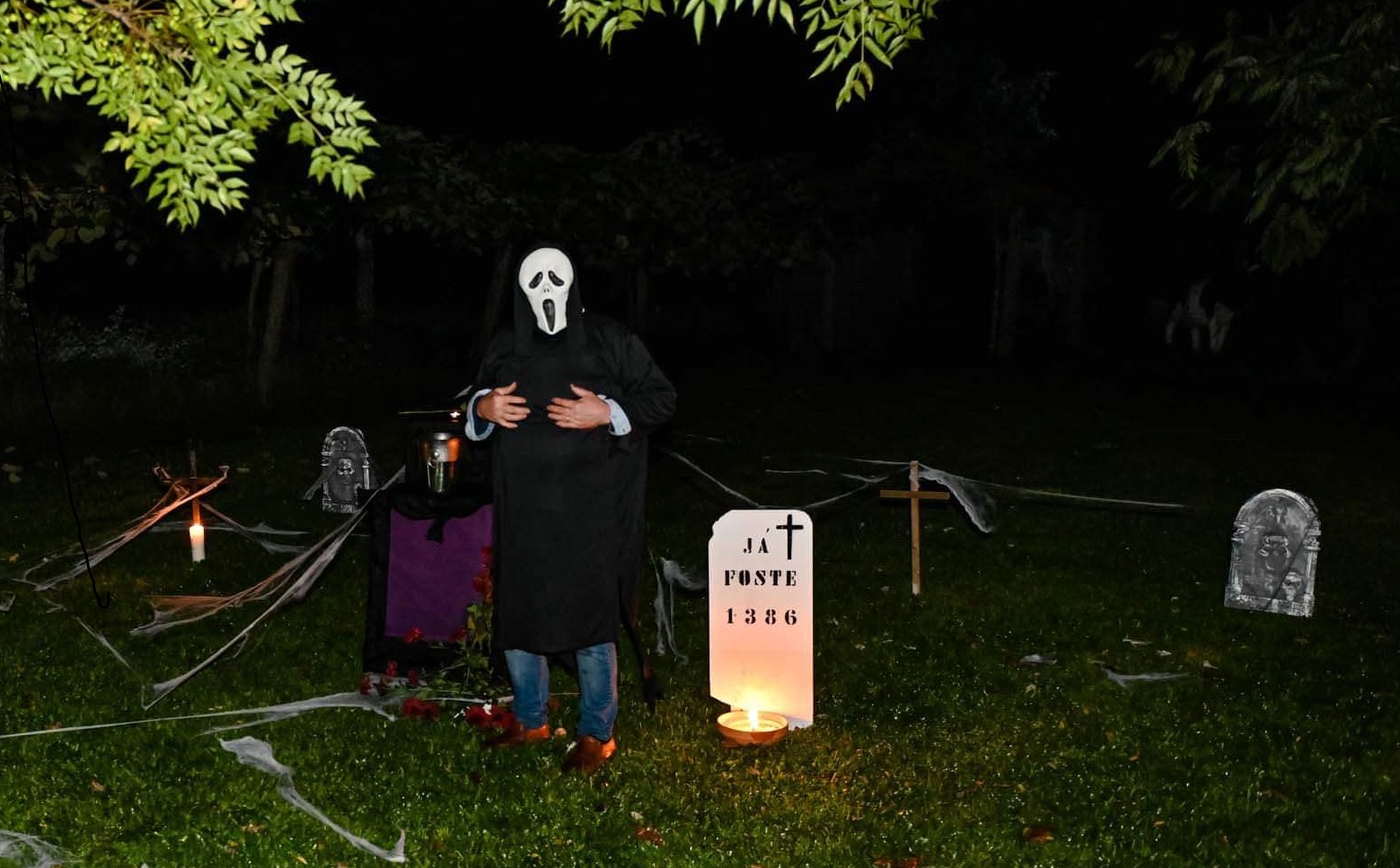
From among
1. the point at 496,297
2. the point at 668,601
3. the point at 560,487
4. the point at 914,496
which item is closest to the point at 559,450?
the point at 560,487

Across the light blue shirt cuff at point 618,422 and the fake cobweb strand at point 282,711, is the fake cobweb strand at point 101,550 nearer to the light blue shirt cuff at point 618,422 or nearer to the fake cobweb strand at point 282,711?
the fake cobweb strand at point 282,711

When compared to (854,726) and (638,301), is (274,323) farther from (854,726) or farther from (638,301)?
(854,726)

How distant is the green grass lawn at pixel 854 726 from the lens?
6172mm

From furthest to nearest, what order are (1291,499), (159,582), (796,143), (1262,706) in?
(796,143)
(159,582)
(1291,499)
(1262,706)

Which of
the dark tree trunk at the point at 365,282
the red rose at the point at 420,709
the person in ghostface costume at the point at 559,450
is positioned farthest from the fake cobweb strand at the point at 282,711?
the dark tree trunk at the point at 365,282

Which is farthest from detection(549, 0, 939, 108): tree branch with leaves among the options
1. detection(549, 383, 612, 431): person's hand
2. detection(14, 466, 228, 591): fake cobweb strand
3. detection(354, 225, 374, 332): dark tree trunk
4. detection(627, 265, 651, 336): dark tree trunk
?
detection(354, 225, 374, 332): dark tree trunk

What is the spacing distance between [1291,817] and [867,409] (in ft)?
56.8

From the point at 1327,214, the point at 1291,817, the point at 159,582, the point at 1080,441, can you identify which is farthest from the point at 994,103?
the point at 1291,817

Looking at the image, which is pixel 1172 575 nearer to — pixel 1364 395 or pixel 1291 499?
pixel 1291 499

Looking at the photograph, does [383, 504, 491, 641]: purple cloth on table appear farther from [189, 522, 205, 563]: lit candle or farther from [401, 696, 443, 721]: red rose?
[189, 522, 205, 563]: lit candle

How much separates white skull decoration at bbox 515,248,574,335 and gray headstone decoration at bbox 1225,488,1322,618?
588 cm

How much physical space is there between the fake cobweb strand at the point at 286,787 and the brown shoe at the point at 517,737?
959 millimetres

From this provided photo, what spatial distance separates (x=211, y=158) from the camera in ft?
16.5

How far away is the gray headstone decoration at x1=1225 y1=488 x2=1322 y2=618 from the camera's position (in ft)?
32.7
